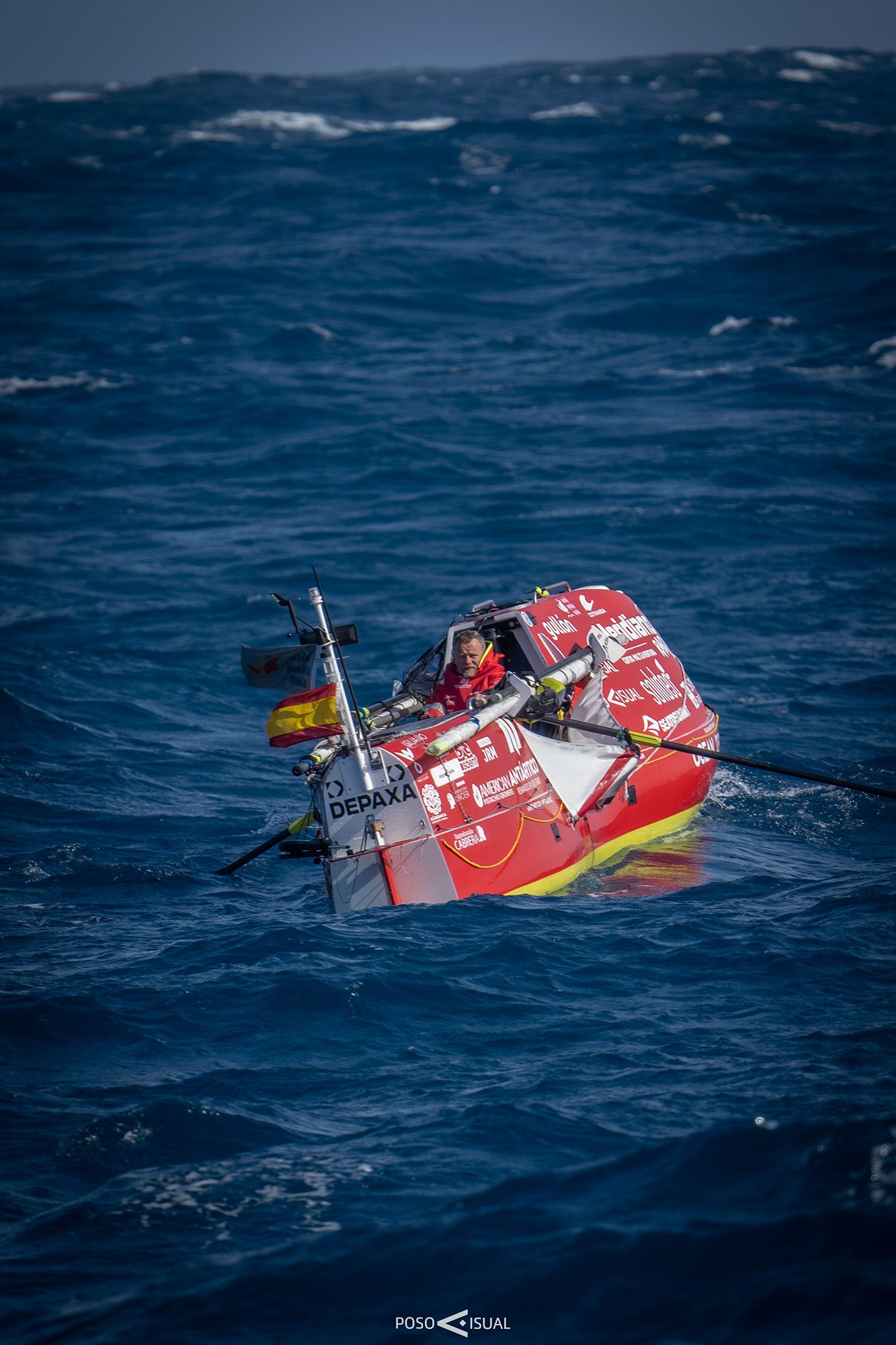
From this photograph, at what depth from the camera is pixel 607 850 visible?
12.6 meters

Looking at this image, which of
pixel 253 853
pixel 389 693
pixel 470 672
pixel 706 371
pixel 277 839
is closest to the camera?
pixel 277 839

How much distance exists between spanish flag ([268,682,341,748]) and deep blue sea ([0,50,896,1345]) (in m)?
1.69

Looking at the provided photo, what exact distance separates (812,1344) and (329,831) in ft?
19.1

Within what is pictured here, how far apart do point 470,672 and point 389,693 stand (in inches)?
201

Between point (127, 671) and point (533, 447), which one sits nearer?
point (127, 671)

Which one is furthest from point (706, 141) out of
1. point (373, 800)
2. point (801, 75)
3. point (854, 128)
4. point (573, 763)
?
point (373, 800)

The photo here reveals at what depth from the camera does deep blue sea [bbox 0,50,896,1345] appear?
22.6ft

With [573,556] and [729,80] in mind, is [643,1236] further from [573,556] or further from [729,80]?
[729,80]

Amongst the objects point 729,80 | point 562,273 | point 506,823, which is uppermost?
point 729,80

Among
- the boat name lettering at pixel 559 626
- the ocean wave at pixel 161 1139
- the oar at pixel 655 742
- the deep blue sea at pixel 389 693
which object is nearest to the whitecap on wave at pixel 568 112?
the deep blue sea at pixel 389 693

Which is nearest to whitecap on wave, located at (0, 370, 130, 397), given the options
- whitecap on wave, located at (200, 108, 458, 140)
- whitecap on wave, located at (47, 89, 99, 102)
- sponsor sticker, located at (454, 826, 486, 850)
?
sponsor sticker, located at (454, 826, 486, 850)

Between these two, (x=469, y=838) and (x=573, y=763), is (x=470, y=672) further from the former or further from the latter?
(x=469, y=838)

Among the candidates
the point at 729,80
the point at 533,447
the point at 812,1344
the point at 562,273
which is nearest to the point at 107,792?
the point at 812,1344

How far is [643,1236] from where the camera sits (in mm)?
6805
